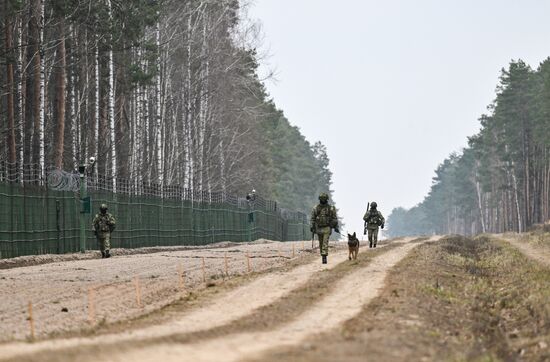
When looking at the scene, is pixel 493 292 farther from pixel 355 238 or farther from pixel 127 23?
pixel 127 23

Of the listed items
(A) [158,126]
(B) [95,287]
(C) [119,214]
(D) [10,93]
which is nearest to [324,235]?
(B) [95,287]

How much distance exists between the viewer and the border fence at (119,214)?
95.5ft

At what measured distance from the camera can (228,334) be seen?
40.1 feet

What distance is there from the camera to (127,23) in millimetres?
44344

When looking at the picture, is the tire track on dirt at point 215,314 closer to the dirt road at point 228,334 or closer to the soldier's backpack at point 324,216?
the dirt road at point 228,334

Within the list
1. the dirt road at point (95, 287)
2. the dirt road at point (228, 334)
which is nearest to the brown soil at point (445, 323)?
the dirt road at point (228, 334)

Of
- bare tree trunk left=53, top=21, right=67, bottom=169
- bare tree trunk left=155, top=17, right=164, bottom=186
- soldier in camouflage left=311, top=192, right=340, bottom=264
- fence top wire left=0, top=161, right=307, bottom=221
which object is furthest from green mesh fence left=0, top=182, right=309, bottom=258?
soldier in camouflage left=311, top=192, right=340, bottom=264

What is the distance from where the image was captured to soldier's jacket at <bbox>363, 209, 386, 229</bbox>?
35.1 meters

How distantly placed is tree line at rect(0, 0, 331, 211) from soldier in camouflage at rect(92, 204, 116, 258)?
2118 mm

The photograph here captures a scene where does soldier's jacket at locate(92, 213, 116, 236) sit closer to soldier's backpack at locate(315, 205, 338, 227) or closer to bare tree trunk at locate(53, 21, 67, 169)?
bare tree trunk at locate(53, 21, 67, 169)

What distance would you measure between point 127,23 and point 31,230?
16.4 metres

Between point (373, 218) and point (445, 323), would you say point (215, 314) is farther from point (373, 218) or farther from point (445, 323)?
point (373, 218)

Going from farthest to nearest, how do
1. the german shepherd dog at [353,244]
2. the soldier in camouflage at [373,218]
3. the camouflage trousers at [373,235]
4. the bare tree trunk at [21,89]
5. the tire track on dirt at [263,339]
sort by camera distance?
the bare tree trunk at [21,89] < the camouflage trousers at [373,235] < the soldier in camouflage at [373,218] < the german shepherd dog at [353,244] < the tire track on dirt at [263,339]

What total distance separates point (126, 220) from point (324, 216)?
545 inches
